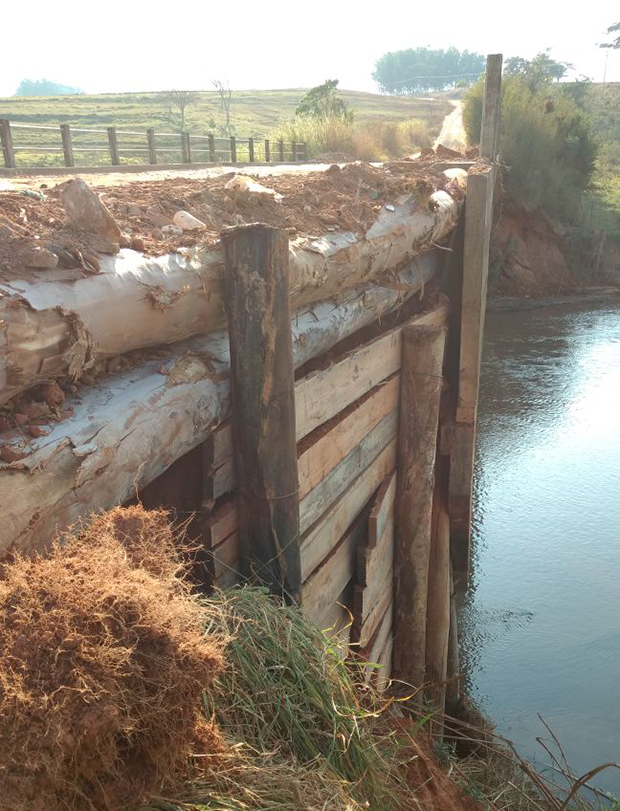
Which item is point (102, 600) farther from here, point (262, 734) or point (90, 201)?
point (90, 201)

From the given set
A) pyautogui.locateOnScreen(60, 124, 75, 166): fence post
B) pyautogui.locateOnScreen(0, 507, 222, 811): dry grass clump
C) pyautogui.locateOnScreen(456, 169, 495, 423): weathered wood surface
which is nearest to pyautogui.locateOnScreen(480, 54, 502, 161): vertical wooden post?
pyautogui.locateOnScreen(456, 169, 495, 423): weathered wood surface

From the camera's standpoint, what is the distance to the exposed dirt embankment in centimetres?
2358

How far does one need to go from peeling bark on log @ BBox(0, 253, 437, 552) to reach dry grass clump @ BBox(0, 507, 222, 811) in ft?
0.66

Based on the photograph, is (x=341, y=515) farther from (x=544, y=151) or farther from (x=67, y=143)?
(x=544, y=151)

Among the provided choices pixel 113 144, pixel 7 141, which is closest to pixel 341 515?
pixel 7 141

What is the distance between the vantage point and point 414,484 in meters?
4.62

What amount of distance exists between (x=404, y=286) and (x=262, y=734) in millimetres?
3115

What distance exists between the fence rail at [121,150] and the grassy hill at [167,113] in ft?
16.4

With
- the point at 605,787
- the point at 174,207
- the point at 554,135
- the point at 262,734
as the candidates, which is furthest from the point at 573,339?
the point at 262,734

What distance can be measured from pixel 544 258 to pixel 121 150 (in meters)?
14.1

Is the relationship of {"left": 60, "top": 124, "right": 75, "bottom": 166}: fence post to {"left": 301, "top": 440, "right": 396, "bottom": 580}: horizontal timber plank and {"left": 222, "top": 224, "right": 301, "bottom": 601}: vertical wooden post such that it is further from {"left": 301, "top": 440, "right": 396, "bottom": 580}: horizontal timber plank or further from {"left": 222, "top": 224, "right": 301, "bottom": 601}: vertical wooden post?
{"left": 222, "top": 224, "right": 301, "bottom": 601}: vertical wooden post

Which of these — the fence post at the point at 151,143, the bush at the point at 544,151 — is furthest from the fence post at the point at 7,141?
the bush at the point at 544,151

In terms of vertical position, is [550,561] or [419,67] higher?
[419,67]

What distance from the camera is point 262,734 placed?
5.83ft
